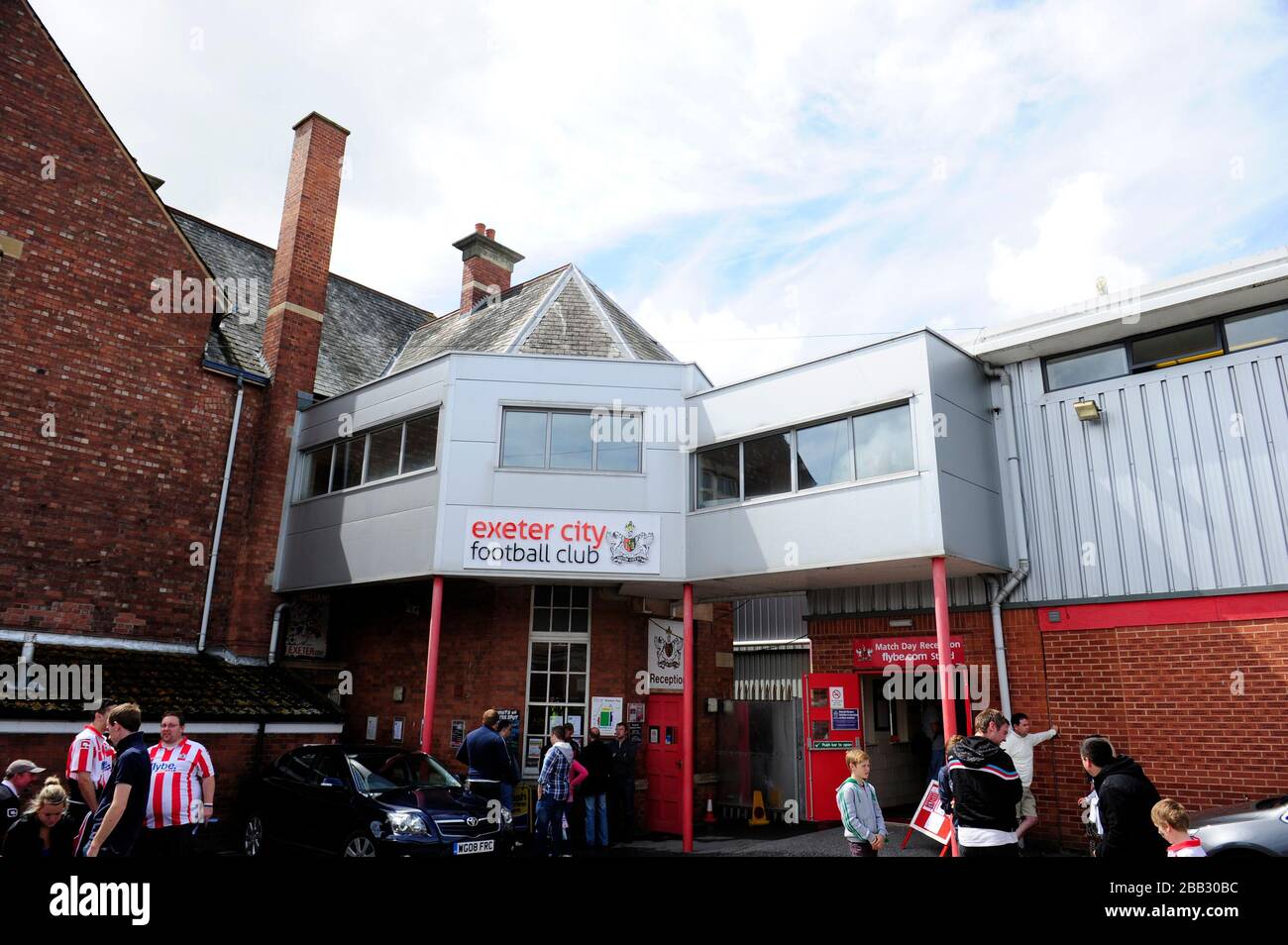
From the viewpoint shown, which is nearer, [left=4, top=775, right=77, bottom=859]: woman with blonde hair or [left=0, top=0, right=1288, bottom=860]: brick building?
[left=4, top=775, right=77, bottom=859]: woman with blonde hair

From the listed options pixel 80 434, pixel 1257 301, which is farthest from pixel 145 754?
pixel 1257 301

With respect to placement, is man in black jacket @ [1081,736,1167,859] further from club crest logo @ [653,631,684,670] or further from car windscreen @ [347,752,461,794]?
club crest logo @ [653,631,684,670]

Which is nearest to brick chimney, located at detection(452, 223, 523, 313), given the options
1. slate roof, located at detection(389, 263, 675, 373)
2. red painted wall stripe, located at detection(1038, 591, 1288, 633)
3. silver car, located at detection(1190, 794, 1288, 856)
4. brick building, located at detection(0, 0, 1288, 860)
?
slate roof, located at detection(389, 263, 675, 373)

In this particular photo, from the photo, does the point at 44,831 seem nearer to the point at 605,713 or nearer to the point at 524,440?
the point at 524,440

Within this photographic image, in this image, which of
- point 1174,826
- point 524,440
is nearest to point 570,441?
point 524,440

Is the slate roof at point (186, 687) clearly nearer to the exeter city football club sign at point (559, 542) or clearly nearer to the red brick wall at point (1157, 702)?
the exeter city football club sign at point (559, 542)

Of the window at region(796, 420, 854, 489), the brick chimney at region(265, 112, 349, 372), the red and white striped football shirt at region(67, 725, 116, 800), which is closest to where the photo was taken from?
the red and white striped football shirt at region(67, 725, 116, 800)

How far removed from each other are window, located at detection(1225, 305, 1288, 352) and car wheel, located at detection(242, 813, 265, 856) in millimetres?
14089

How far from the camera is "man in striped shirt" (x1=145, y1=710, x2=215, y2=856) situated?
6.20 m

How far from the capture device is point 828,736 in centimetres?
1276

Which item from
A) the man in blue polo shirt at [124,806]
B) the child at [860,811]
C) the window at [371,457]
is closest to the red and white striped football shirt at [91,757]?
the man in blue polo shirt at [124,806]

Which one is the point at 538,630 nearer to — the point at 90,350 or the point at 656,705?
the point at 656,705

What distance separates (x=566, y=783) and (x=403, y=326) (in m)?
14.9

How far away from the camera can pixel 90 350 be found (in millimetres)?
13703
